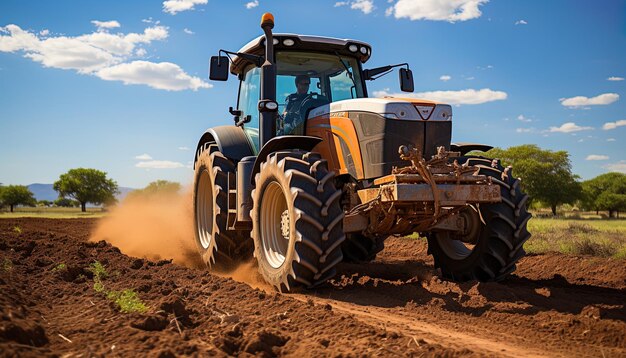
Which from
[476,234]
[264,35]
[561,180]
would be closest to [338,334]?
[476,234]

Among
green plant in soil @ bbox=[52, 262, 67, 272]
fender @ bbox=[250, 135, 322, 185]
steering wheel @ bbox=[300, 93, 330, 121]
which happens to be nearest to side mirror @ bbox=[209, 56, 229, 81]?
steering wheel @ bbox=[300, 93, 330, 121]

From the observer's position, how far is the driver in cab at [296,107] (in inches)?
299

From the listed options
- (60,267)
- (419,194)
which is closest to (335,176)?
(419,194)

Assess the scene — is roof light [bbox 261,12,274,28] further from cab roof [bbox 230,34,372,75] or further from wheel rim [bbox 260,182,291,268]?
wheel rim [bbox 260,182,291,268]

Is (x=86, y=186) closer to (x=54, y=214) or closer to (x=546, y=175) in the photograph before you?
(x=54, y=214)

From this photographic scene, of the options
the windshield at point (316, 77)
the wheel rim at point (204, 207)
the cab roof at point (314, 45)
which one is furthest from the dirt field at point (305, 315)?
the cab roof at point (314, 45)

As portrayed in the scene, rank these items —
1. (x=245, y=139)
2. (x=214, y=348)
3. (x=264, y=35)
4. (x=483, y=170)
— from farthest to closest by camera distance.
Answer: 1. (x=245, y=139)
2. (x=264, y=35)
3. (x=483, y=170)
4. (x=214, y=348)

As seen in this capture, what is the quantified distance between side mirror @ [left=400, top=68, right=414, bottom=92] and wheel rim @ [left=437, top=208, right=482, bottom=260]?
79.1 inches

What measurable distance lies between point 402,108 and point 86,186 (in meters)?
57.7

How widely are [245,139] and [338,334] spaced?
467cm

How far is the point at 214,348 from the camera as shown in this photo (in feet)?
12.4

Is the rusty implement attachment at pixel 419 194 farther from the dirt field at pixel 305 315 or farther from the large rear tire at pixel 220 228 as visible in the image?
the large rear tire at pixel 220 228

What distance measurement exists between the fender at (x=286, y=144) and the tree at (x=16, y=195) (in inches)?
2275

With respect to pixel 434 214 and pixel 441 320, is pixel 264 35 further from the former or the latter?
pixel 441 320
